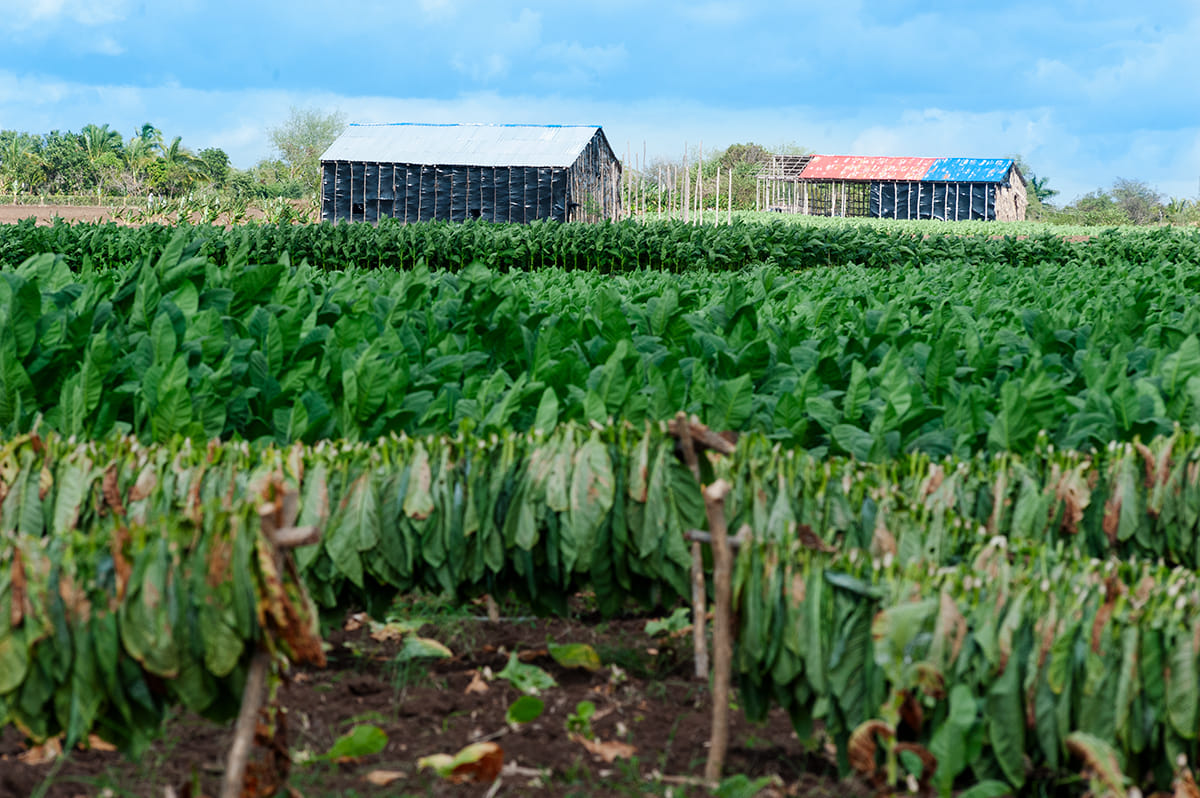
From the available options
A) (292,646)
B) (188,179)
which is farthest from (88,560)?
(188,179)

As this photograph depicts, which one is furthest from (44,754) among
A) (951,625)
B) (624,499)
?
(951,625)

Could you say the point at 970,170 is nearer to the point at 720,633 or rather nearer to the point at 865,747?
the point at 720,633

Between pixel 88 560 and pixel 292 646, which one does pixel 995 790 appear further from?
pixel 88 560

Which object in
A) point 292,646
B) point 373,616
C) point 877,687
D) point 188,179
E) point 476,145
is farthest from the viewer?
point 188,179

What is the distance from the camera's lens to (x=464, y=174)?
3681cm

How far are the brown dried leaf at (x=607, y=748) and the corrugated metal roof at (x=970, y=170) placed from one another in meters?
61.3

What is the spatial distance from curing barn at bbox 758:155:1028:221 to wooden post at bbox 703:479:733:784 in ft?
190

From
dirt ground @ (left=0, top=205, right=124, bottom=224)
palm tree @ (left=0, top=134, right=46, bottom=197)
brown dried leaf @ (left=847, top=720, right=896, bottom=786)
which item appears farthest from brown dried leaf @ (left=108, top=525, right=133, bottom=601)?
palm tree @ (left=0, top=134, right=46, bottom=197)

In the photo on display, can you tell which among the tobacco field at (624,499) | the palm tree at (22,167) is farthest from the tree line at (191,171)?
the tobacco field at (624,499)

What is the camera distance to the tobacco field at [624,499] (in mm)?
2377

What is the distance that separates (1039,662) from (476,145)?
36.9m

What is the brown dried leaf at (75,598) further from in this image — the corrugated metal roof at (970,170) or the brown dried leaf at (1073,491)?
the corrugated metal roof at (970,170)

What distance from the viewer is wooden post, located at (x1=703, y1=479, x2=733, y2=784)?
2.63m

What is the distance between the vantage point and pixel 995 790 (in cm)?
238
